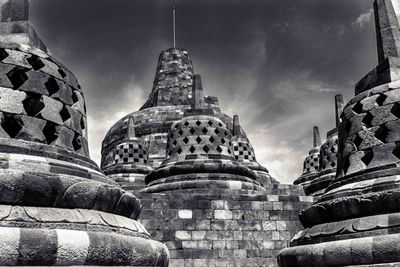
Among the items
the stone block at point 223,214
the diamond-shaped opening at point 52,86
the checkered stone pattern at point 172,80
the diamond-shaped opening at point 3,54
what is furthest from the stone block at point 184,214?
the checkered stone pattern at point 172,80

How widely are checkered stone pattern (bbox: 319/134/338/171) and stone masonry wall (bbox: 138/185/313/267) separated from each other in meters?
6.54

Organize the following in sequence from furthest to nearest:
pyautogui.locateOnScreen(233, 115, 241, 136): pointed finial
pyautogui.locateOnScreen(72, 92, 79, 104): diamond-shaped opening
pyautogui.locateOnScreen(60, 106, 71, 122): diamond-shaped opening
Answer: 1. pyautogui.locateOnScreen(233, 115, 241, 136): pointed finial
2. pyautogui.locateOnScreen(72, 92, 79, 104): diamond-shaped opening
3. pyautogui.locateOnScreen(60, 106, 71, 122): diamond-shaped opening

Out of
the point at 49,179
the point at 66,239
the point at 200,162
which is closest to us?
the point at 66,239

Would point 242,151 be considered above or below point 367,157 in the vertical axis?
above

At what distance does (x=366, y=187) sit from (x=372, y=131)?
27.2 inches

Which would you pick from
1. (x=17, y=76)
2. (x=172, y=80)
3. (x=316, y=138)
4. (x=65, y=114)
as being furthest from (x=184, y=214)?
(x=172, y=80)

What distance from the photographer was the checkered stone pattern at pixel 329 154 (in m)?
14.8

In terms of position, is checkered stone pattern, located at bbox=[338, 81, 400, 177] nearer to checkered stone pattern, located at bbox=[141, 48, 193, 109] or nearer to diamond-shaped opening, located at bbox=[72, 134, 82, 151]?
diamond-shaped opening, located at bbox=[72, 134, 82, 151]

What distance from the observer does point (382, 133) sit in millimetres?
4535

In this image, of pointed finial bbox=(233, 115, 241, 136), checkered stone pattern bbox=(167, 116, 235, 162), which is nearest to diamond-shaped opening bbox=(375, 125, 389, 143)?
checkered stone pattern bbox=(167, 116, 235, 162)

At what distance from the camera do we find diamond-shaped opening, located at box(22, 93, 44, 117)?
3.82 m

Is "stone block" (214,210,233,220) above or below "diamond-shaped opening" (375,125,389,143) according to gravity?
below

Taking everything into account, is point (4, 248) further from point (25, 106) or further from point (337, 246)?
point (337, 246)

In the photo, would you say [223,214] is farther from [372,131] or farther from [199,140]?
[372,131]
